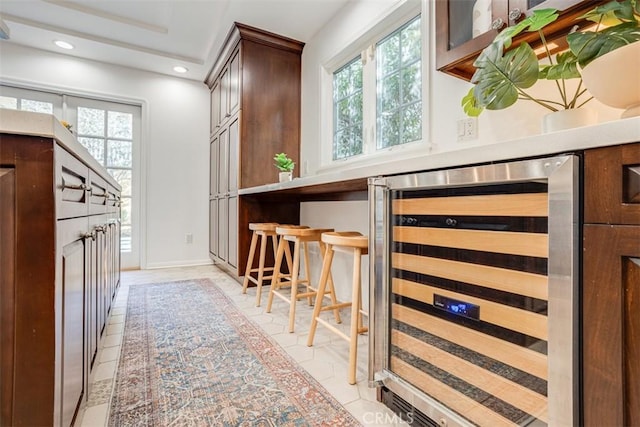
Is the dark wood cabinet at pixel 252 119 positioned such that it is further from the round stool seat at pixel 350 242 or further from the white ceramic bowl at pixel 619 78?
the white ceramic bowl at pixel 619 78

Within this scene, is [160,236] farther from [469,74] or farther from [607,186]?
[607,186]

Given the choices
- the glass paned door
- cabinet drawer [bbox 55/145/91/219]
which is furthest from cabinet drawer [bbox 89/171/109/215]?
the glass paned door

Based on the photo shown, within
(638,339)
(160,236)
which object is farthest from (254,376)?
(160,236)

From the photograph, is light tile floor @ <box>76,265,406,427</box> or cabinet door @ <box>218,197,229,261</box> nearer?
light tile floor @ <box>76,265,406,427</box>

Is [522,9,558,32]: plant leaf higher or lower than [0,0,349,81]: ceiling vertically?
lower

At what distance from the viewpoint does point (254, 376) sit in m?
1.34

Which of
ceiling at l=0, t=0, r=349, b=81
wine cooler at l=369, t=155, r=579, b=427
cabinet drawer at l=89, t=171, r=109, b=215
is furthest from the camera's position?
ceiling at l=0, t=0, r=349, b=81

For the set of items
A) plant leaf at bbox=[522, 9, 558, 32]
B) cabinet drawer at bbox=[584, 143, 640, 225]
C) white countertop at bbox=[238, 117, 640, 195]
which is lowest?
cabinet drawer at bbox=[584, 143, 640, 225]

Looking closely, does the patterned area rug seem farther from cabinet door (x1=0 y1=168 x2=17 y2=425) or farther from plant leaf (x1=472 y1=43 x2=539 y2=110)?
plant leaf (x1=472 y1=43 x2=539 y2=110)

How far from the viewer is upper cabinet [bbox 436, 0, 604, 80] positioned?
103 cm

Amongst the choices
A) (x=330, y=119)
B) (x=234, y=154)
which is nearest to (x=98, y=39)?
(x=234, y=154)

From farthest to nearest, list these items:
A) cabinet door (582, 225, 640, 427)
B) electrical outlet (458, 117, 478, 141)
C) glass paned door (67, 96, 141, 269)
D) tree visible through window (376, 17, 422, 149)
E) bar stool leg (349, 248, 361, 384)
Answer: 1. glass paned door (67, 96, 141, 269)
2. tree visible through window (376, 17, 422, 149)
3. electrical outlet (458, 117, 478, 141)
4. bar stool leg (349, 248, 361, 384)
5. cabinet door (582, 225, 640, 427)

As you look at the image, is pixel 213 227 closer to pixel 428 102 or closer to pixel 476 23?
pixel 428 102

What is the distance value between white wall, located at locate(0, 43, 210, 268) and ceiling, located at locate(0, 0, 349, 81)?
0.25 metres
